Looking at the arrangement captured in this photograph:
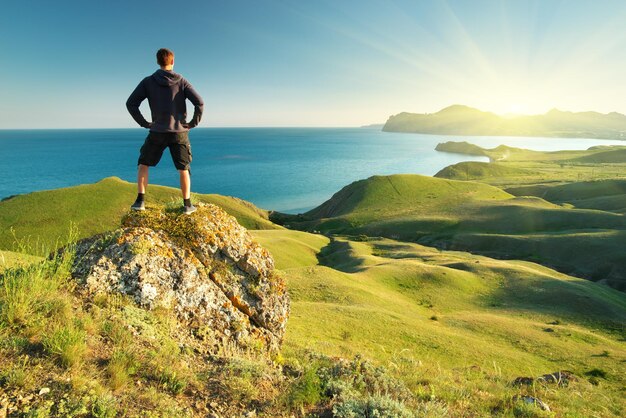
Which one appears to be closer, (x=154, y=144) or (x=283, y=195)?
(x=154, y=144)

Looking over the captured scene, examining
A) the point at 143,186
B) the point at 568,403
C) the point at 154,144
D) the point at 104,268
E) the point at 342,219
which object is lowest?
the point at 342,219

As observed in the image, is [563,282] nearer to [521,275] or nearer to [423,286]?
[521,275]

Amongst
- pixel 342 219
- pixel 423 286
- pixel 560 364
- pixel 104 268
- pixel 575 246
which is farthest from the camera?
pixel 342 219

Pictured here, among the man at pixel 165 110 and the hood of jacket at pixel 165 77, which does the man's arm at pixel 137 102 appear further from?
the hood of jacket at pixel 165 77

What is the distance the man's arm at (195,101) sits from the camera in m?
11.2

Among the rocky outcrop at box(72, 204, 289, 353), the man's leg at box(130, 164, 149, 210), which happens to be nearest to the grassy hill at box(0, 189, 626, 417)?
the rocky outcrop at box(72, 204, 289, 353)

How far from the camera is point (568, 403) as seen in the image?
1137cm

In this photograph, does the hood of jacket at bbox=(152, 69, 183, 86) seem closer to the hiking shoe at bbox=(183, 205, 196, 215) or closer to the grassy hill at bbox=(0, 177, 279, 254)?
the hiking shoe at bbox=(183, 205, 196, 215)

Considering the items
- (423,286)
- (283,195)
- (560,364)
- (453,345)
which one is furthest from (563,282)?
(283,195)

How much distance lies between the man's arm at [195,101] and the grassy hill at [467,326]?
926 cm

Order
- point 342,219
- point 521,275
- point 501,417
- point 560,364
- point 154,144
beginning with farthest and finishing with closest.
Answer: point 342,219 < point 521,275 < point 560,364 < point 154,144 < point 501,417

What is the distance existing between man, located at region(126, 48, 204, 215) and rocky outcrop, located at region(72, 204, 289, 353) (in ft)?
6.59

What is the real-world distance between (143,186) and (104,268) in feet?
11.1

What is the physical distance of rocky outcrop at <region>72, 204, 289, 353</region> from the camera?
9.91 metres
